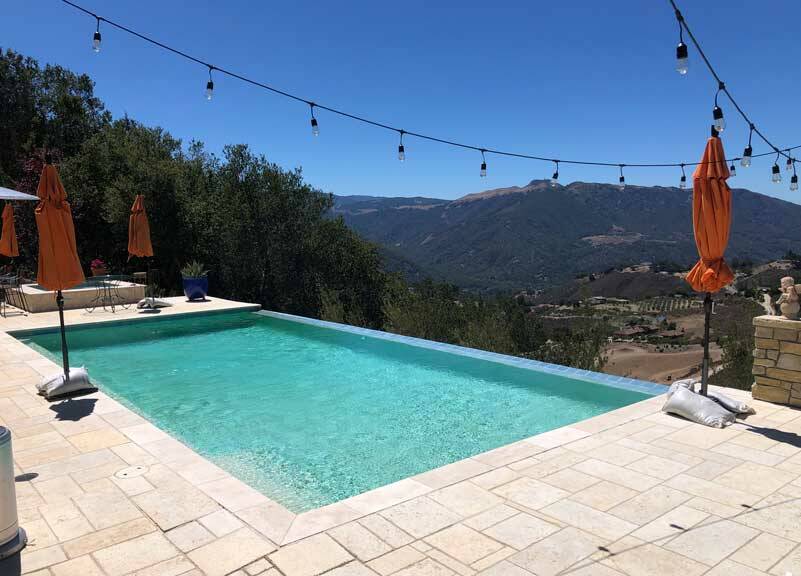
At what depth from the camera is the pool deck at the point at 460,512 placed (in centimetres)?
273

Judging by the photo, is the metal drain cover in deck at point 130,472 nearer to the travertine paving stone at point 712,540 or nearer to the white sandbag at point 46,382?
the white sandbag at point 46,382

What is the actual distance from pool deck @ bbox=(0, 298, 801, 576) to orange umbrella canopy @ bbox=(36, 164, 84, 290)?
154 cm

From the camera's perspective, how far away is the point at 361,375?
814 cm

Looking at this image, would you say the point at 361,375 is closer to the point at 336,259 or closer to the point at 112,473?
the point at 112,473

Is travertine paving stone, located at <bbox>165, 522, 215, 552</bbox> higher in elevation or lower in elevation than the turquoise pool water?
higher

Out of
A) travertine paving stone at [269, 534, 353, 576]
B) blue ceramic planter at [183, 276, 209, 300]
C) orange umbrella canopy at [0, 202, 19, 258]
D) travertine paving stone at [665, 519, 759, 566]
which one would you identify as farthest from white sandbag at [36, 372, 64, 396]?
blue ceramic planter at [183, 276, 209, 300]

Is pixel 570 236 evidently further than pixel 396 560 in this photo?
Yes

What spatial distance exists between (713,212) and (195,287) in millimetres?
12009

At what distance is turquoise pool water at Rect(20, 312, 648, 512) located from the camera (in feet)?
16.3

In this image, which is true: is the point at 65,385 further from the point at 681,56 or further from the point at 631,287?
the point at 631,287

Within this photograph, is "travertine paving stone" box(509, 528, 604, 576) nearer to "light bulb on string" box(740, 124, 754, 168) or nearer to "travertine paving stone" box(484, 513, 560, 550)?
"travertine paving stone" box(484, 513, 560, 550)

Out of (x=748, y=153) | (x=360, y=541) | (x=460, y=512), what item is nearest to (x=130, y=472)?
(x=360, y=541)

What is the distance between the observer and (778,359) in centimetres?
527

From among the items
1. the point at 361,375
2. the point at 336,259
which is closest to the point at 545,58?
the point at 336,259
